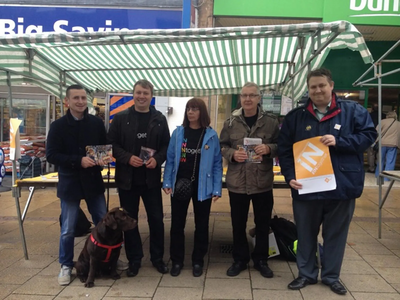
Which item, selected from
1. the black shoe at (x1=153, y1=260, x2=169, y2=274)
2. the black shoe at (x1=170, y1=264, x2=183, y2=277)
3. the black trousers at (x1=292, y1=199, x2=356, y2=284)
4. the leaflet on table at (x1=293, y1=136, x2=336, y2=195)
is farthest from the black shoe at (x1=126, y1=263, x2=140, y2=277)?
the leaflet on table at (x1=293, y1=136, x2=336, y2=195)

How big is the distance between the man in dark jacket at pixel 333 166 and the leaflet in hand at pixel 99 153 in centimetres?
173

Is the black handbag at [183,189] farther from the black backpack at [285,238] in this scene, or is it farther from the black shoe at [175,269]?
the black backpack at [285,238]

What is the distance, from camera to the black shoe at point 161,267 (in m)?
3.63

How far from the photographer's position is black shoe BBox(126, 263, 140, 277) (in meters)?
3.57

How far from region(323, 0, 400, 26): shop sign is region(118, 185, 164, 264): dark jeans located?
6.58 meters

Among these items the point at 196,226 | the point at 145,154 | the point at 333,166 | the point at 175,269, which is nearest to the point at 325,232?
the point at 333,166

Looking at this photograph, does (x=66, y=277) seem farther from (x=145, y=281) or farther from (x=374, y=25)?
(x=374, y=25)

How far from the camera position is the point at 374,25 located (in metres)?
8.07

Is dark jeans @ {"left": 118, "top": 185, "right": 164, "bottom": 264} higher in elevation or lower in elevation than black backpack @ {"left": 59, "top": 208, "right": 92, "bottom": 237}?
higher

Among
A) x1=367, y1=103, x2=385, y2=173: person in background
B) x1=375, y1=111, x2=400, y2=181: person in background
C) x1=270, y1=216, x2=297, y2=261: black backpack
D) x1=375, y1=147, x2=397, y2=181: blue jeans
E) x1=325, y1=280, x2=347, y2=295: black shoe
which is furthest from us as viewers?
x1=367, y1=103, x2=385, y2=173: person in background

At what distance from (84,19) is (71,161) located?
629cm

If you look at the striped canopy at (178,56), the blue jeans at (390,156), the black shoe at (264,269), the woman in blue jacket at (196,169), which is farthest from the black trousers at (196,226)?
the blue jeans at (390,156)

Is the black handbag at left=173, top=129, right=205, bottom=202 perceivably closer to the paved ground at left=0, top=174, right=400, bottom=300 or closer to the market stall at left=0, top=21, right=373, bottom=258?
the paved ground at left=0, top=174, right=400, bottom=300

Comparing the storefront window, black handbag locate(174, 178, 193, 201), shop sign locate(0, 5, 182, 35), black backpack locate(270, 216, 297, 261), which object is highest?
shop sign locate(0, 5, 182, 35)
